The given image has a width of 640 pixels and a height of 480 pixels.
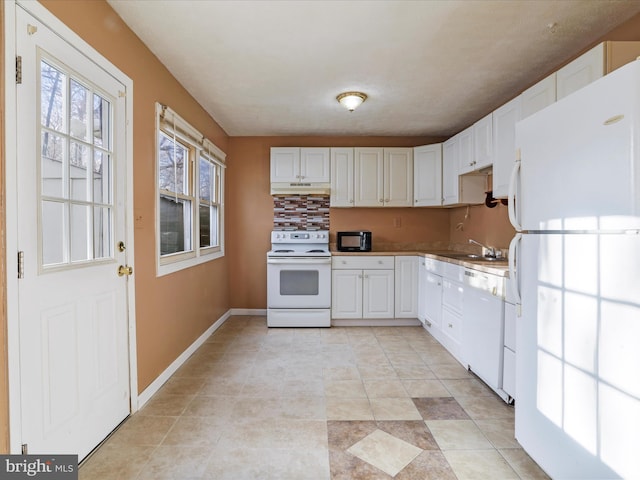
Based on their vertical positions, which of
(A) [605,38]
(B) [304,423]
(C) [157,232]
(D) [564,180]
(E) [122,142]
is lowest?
(B) [304,423]

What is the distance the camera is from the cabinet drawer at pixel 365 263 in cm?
389

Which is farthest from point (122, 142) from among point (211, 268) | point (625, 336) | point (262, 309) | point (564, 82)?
point (262, 309)

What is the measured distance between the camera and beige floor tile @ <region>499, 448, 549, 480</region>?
5.06 ft

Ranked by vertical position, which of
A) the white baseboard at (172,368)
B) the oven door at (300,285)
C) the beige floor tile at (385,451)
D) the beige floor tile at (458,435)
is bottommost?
the beige floor tile at (458,435)

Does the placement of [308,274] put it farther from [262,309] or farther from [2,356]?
[2,356]

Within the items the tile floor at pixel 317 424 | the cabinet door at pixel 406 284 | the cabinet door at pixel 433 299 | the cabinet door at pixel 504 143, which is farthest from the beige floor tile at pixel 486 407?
the cabinet door at pixel 406 284

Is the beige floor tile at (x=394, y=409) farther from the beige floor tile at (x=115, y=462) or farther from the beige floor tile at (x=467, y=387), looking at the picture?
the beige floor tile at (x=115, y=462)

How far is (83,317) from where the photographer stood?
1607mm

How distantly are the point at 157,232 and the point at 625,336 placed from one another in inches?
99.7

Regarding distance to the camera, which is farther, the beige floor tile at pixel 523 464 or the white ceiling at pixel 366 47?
the white ceiling at pixel 366 47

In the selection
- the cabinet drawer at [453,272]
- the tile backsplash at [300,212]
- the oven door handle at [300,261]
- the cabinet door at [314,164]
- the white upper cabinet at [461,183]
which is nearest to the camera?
the cabinet drawer at [453,272]

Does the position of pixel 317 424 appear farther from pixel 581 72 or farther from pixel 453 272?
pixel 581 72

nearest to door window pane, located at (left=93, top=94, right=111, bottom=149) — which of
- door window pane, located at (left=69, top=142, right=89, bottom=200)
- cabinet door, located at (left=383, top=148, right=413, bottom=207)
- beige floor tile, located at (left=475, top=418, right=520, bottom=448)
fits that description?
door window pane, located at (left=69, top=142, right=89, bottom=200)

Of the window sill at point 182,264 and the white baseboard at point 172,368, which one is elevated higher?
the window sill at point 182,264
